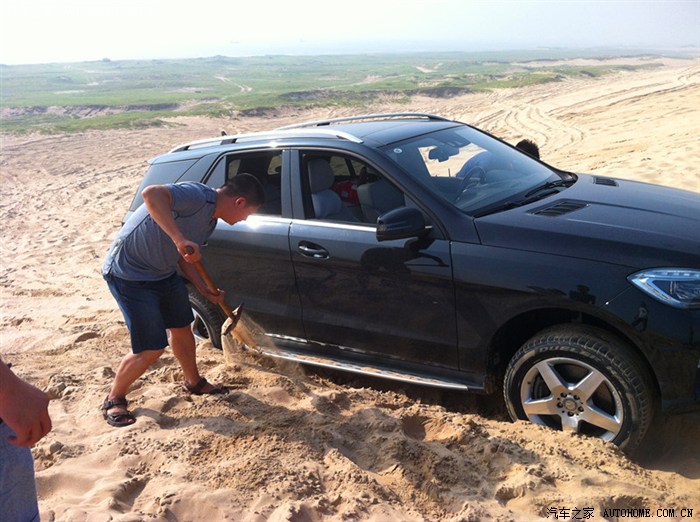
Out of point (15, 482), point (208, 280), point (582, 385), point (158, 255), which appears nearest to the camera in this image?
point (15, 482)

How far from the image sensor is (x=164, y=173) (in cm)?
535

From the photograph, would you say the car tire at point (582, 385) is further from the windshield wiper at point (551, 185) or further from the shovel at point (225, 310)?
the shovel at point (225, 310)

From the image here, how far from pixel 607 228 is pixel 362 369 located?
69.0 inches

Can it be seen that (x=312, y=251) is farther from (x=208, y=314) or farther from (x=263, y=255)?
(x=208, y=314)

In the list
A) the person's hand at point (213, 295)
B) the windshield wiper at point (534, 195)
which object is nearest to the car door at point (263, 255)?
the person's hand at point (213, 295)

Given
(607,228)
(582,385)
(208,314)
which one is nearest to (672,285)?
(607,228)

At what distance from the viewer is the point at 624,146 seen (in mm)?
13500

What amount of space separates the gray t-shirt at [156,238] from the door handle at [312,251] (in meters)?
0.60

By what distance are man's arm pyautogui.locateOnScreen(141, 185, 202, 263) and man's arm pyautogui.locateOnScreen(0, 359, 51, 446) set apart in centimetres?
188

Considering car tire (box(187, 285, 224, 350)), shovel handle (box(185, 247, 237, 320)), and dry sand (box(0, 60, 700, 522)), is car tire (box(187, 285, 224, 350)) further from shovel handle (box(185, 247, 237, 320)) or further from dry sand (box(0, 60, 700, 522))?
shovel handle (box(185, 247, 237, 320))

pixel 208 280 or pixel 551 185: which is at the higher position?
pixel 551 185

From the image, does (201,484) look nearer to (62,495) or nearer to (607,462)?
(62,495)

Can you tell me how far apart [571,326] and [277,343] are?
83.8 inches

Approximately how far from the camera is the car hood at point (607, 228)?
342 cm
